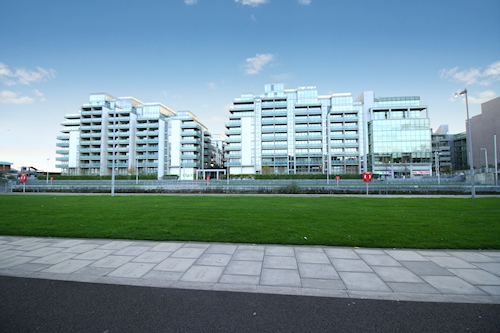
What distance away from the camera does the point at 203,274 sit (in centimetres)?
543

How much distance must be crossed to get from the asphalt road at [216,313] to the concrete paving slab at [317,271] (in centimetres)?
96

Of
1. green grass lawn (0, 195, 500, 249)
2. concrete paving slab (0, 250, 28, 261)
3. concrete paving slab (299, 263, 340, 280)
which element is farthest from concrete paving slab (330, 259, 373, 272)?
concrete paving slab (0, 250, 28, 261)

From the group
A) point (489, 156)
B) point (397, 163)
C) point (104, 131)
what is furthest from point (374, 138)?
point (104, 131)

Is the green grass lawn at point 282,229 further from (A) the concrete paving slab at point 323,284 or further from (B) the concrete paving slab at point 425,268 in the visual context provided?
(A) the concrete paving slab at point 323,284

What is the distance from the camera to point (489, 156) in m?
103

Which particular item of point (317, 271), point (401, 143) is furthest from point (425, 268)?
point (401, 143)

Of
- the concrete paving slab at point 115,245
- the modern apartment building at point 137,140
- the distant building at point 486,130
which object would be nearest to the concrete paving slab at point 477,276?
the concrete paving slab at point 115,245

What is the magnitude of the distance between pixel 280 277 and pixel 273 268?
53cm

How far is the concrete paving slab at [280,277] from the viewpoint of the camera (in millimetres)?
4957

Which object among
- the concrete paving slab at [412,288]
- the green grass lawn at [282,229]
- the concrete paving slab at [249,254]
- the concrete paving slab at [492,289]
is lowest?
the concrete paving slab at [492,289]

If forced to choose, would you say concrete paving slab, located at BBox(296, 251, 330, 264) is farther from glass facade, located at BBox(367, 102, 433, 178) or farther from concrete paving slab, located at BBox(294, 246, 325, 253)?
glass facade, located at BBox(367, 102, 433, 178)

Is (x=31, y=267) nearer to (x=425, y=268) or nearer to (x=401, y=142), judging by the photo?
(x=425, y=268)

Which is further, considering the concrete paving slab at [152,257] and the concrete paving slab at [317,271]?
the concrete paving slab at [152,257]

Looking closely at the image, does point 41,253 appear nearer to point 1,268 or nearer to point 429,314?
point 1,268
